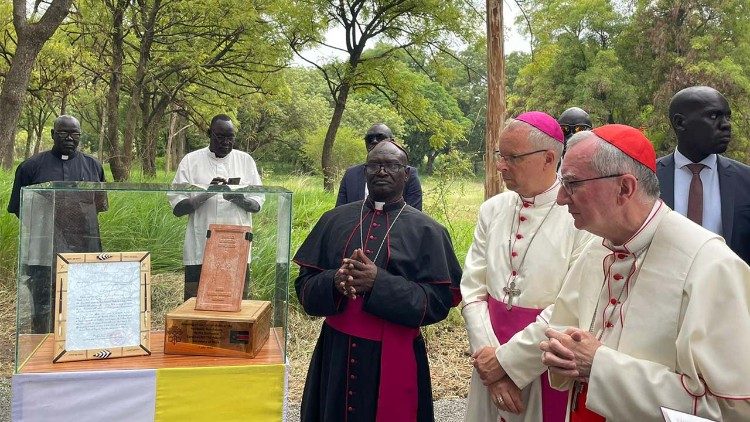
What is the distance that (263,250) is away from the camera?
318 cm

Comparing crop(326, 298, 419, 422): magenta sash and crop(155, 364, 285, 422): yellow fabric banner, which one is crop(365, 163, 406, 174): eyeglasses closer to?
crop(326, 298, 419, 422): magenta sash

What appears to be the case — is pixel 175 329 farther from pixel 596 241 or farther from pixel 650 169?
pixel 650 169

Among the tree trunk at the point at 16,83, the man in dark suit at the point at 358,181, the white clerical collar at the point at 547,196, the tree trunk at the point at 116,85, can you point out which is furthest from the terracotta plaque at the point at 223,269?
the tree trunk at the point at 116,85

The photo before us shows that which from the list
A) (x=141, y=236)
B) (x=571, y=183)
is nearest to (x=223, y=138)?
(x=141, y=236)

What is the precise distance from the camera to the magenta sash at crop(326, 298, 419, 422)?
10.6ft

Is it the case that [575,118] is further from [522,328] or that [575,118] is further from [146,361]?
[146,361]

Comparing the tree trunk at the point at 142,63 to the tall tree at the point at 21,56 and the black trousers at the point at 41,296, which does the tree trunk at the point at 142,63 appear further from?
the black trousers at the point at 41,296

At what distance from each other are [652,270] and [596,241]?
40cm

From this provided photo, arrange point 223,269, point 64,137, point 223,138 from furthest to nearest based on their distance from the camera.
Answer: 1. point 64,137
2. point 223,138
3. point 223,269

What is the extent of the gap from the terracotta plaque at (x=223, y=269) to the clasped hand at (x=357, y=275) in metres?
0.48

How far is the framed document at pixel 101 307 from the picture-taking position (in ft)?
9.02

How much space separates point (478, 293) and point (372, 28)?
1589cm

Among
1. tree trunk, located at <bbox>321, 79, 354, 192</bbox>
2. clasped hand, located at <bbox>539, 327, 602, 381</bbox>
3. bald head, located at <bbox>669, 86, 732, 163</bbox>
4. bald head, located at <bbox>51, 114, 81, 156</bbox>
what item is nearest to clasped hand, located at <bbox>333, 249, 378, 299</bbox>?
clasped hand, located at <bbox>539, 327, 602, 381</bbox>

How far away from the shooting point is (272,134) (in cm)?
3800
